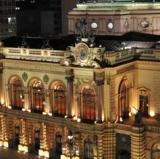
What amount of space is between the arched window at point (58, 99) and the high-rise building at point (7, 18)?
41889 millimetres

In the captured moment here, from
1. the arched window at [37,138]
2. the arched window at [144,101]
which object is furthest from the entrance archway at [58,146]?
the arched window at [144,101]

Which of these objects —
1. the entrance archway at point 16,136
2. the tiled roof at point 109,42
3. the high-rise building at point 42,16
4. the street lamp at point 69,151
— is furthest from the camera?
the high-rise building at point 42,16

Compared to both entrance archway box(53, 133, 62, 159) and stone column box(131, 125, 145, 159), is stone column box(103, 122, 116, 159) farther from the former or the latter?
entrance archway box(53, 133, 62, 159)

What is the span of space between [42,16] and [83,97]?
71867mm

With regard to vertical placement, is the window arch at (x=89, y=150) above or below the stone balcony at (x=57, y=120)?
below

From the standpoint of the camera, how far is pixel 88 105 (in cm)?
5716

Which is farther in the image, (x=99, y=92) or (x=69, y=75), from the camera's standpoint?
(x=69, y=75)

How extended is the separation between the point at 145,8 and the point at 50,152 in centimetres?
2257

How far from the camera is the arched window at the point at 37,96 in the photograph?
61656 mm

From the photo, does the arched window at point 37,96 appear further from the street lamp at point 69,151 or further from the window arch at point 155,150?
the window arch at point 155,150

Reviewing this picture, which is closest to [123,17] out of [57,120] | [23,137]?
[57,120]

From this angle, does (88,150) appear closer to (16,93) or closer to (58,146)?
(58,146)

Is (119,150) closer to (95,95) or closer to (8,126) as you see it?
(95,95)

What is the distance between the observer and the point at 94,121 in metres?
56.0
